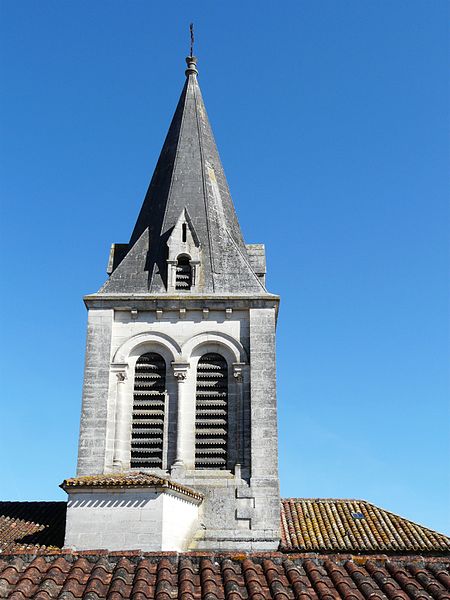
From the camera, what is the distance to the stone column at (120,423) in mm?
17784

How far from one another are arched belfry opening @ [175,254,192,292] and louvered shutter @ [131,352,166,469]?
1.91m

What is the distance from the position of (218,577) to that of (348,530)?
10848 mm

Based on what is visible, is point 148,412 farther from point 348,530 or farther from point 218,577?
point 218,577

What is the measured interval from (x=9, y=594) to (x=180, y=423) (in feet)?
35.7

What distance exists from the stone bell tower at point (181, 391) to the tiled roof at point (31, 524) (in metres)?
1.17

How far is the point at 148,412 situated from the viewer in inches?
722

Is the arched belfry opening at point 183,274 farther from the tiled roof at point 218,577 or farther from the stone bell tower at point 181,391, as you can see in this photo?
the tiled roof at point 218,577

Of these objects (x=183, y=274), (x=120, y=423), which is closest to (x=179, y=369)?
(x=120, y=423)

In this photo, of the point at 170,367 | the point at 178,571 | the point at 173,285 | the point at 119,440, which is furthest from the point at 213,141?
the point at 178,571

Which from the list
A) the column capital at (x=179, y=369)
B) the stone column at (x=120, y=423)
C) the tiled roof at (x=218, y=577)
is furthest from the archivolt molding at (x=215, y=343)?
the tiled roof at (x=218, y=577)

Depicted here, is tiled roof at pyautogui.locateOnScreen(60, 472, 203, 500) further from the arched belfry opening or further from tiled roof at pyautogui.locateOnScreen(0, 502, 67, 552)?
the arched belfry opening

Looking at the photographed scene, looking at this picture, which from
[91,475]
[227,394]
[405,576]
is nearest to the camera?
[405,576]

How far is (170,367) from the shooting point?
18.8 meters

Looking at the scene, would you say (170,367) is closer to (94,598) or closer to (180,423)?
(180,423)
